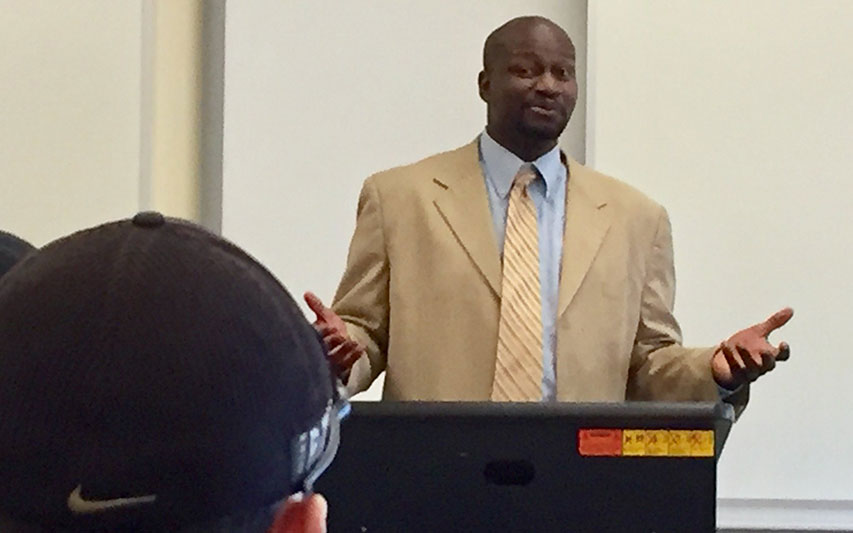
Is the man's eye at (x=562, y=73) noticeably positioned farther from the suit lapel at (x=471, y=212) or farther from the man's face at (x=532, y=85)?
the suit lapel at (x=471, y=212)

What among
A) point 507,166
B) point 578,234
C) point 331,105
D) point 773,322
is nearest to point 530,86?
point 507,166

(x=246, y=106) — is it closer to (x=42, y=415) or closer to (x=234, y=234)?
(x=234, y=234)

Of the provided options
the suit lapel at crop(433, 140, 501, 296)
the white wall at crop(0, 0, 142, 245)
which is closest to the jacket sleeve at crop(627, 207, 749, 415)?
the suit lapel at crop(433, 140, 501, 296)

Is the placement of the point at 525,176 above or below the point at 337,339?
above

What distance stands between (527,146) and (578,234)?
165 millimetres

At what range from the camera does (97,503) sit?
495 mm

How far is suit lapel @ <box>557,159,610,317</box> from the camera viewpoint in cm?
174

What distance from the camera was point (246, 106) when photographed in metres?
2.83

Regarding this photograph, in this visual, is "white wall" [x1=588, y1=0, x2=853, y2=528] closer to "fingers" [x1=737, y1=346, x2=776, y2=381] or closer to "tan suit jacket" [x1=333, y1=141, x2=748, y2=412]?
"tan suit jacket" [x1=333, y1=141, x2=748, y2=412]

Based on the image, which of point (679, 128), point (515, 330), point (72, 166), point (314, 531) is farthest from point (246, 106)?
point (314, 531)

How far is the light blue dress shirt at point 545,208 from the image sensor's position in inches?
67.9

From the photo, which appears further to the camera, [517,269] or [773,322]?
[517,269]

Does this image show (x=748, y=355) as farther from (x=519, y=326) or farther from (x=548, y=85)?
(x=548, y=85)

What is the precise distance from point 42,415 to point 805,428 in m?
2.38
